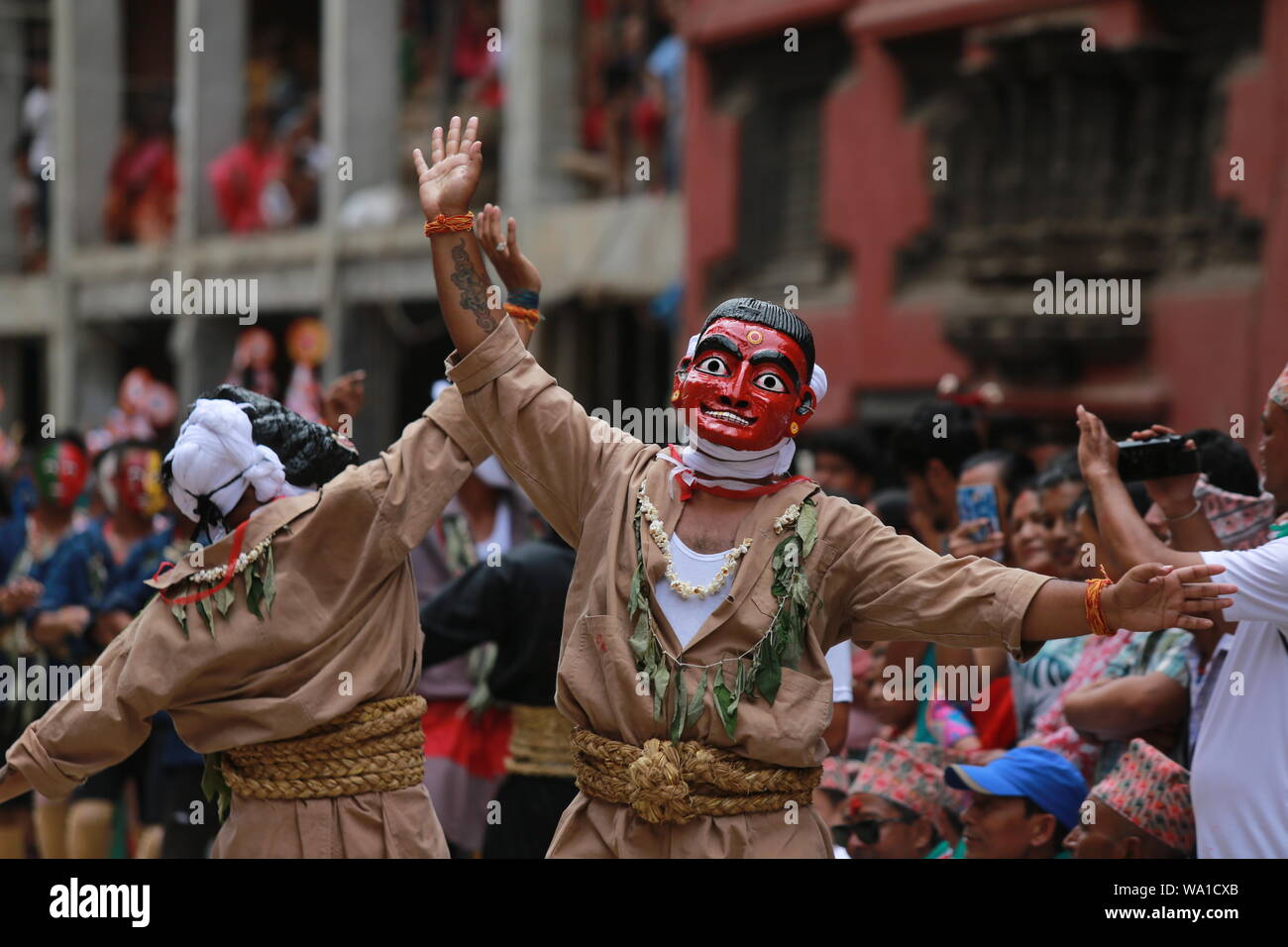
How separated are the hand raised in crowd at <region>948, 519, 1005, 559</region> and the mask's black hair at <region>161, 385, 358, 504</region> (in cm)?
215

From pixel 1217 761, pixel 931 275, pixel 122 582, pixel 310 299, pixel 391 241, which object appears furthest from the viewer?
pixel 310 299

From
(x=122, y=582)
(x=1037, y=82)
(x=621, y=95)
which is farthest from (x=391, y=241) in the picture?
(x=122, y=582)

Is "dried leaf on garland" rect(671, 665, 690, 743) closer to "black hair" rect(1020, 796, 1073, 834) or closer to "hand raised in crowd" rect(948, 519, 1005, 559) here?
"black hair" rect(1020, 796, 1073, 834)

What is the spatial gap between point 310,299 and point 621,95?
4360mm

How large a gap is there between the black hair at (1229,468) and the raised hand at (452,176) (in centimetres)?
226

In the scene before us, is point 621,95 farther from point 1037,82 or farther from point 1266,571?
point 1266,571

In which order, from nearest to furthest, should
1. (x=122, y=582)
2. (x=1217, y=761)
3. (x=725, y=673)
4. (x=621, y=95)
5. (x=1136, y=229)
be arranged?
(x=725, y=673), (x=1217, y=761), (x=122, y=582), (x=1136, y=229), (x=621, y=95)

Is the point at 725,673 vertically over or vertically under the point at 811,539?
under

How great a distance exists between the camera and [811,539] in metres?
3.95

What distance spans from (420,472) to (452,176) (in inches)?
31.6

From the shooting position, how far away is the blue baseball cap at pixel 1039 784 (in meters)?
5.01

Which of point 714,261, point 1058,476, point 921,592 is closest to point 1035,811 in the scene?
point 1058,476

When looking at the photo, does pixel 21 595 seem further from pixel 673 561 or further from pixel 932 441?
pixel 673 561
